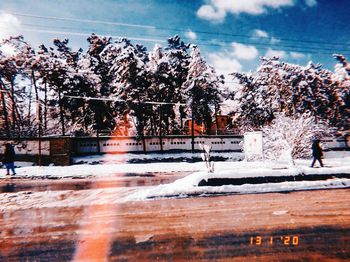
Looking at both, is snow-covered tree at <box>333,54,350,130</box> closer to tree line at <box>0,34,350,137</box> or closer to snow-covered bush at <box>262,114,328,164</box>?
tree line at <box>0,34,350,137</box>

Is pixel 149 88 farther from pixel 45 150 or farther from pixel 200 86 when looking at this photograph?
pixel 45 150

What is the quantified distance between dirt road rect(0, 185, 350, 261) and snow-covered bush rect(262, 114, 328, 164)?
932 cm

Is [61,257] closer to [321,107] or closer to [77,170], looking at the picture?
[77,170]

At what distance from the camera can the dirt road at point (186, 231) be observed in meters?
4.47

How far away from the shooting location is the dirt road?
4473mm

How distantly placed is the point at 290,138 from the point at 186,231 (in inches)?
550

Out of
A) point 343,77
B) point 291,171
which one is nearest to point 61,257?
point 291,171

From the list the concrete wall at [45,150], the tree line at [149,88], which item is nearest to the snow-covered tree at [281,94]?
the tree line at [149,88]

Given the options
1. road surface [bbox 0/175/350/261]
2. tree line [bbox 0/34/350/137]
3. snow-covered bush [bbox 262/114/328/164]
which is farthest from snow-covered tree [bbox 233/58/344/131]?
road surface [bbox 0/175/350/261]

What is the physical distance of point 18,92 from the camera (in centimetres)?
2894

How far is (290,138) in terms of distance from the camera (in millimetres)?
17312

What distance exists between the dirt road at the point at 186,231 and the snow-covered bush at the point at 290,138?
9.32 metres
